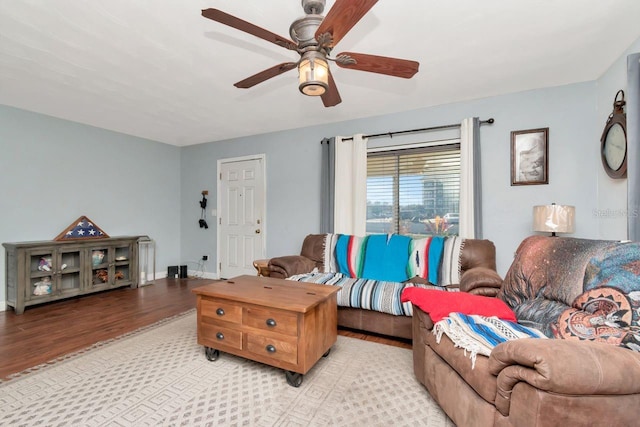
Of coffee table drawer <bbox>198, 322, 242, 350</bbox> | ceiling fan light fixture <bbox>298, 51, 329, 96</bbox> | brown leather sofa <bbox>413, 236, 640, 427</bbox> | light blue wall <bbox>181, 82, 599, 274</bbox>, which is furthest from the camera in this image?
light blue wall <bbox>181, 82, 599, 274</bbox>

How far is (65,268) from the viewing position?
3.67 metres

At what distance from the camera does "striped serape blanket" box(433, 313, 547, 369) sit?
4.37ft

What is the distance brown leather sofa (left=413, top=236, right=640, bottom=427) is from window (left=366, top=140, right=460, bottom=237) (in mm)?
1305

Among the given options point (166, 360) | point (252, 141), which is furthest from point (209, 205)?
point (166, 360)

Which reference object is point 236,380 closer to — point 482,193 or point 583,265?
point 583,265

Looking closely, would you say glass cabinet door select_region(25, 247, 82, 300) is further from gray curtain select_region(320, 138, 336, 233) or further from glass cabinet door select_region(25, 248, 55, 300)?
gray curtain select_region(320, 138, 336, 233)

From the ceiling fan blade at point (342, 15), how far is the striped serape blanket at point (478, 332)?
1.60 meters

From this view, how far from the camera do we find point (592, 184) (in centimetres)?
271

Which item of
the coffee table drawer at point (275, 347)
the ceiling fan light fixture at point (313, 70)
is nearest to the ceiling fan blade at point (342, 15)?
the ceiling fan light fixture at point (313, 70)

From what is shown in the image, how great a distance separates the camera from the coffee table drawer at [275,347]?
6.03 feet

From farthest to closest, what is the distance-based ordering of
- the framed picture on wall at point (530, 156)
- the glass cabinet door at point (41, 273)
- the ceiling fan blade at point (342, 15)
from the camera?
1. the glass cabinet door at point (41, 273)
2. the framed picture on wall at point (530, 156)
3. the ceiling fan blade at point (342, 15)

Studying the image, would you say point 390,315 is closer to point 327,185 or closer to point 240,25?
point 327,185

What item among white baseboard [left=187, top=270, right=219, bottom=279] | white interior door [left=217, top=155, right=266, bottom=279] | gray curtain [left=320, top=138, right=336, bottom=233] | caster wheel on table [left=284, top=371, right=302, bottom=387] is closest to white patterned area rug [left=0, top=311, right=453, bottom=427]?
caster wheel on table [left=284, top=371, right=302, bottom=387]

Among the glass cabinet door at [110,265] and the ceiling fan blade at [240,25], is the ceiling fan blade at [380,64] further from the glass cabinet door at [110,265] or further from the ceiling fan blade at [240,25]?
the glass cabinet door at [110,265]
